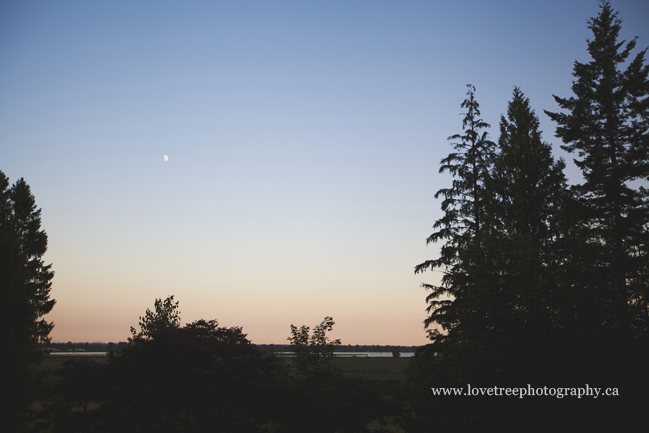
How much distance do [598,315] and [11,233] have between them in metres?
25.9

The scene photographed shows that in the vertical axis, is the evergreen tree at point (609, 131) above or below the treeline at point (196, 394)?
above

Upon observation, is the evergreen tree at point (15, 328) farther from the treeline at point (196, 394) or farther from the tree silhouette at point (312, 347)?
the tree silhouette at point (312, 347)

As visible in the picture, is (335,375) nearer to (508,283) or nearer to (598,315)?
(508,283)

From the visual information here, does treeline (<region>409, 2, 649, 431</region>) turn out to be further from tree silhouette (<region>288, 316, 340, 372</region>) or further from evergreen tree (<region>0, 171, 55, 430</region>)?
evergreen tree (<region>0, 171, 55, 430</region>)

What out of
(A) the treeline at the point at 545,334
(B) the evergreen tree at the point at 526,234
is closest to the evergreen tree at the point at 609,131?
(B) the evergreen tree at the point at 526,234

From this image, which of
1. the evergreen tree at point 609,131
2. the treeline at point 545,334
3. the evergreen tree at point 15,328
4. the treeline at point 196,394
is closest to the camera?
the treeline at point 545,334

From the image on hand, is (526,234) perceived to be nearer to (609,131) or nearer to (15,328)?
(609,131)

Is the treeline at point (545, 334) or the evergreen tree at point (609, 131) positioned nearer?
the treeline at point (545, 334)

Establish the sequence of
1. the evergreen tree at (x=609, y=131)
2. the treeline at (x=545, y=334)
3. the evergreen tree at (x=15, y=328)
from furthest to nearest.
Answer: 1. the evergreen tree at (x=609, y=131)
2. the evergreen tree at (x=15, y=328)
3. the treeline at (x=545, y=334)

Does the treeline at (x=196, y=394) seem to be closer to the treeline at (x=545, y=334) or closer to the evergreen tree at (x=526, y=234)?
the treeline at (x=545, y=334)

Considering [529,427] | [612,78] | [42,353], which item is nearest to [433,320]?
[529,427]

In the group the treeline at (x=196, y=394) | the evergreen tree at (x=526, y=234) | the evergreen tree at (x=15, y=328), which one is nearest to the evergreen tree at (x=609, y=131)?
the evergreen tree at (x=526, y=234)

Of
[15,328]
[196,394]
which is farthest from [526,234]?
[15,328]

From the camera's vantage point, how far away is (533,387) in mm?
11727
